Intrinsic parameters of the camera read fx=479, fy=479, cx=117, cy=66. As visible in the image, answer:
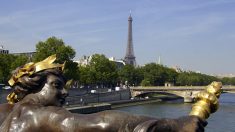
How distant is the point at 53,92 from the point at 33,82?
91 mm

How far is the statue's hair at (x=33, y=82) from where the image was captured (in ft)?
5.79

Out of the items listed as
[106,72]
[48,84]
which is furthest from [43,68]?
[106,72]

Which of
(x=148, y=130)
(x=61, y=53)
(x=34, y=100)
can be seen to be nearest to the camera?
(x=148, y=130)

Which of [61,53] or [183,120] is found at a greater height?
[61,53]

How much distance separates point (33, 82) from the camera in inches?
69.9

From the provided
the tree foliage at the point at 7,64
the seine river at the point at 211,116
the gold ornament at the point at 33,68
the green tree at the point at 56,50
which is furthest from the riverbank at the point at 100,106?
the gold ornament at the point at 33,68

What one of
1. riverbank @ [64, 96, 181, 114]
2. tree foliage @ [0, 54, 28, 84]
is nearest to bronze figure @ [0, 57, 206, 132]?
riverbank @ [64, 96, 181, 114]

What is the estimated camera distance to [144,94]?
56406mm

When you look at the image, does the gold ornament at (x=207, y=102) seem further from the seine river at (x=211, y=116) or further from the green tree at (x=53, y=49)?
the green tree at (x=53, y=49)

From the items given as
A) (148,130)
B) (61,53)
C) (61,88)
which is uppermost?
(61,53)

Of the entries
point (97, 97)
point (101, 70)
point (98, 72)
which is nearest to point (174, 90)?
point (101, 70)

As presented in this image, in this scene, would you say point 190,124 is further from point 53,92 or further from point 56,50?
point 56,50

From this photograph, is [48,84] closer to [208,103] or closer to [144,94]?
[208,103]

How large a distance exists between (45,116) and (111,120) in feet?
0.92
